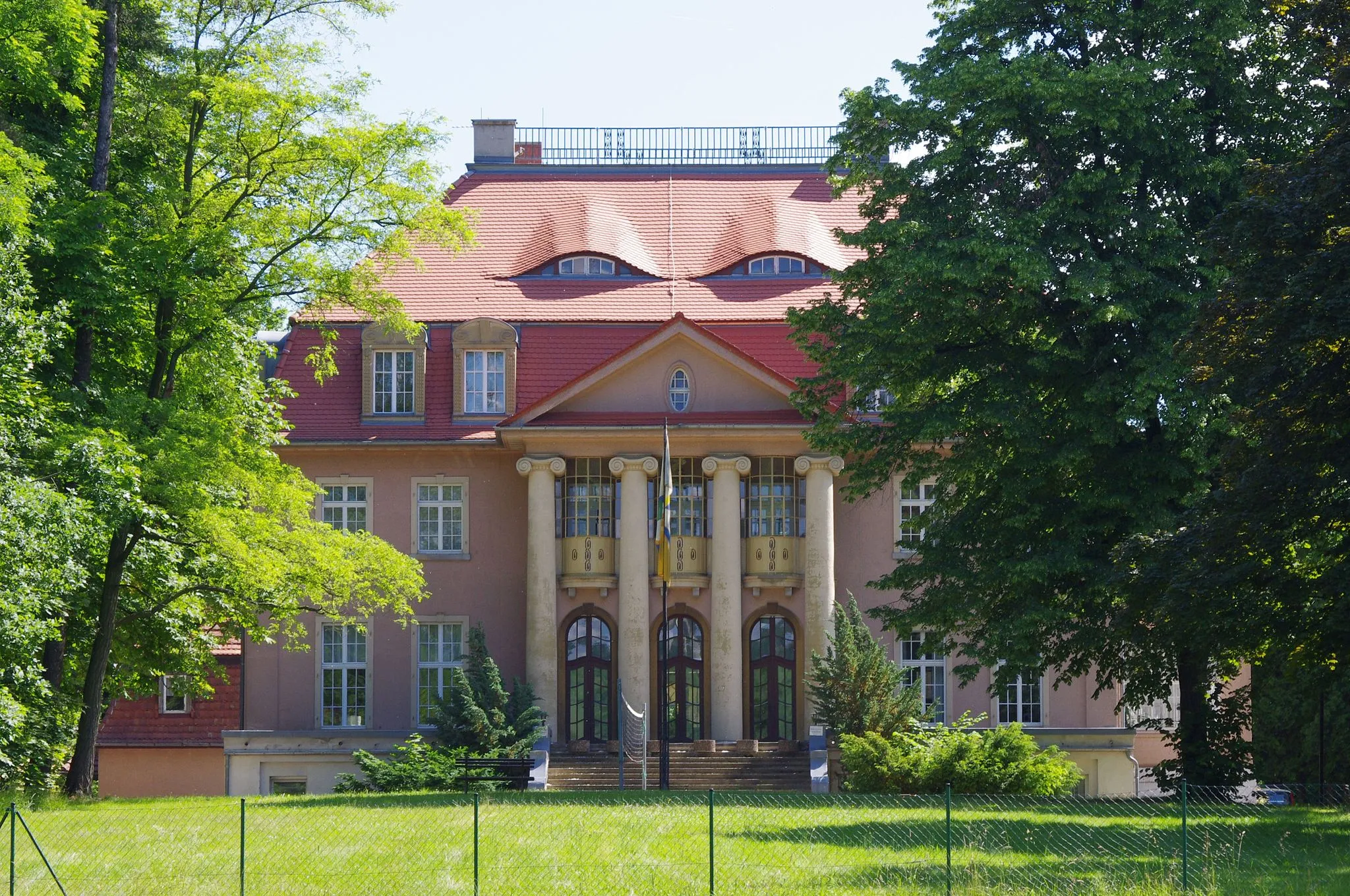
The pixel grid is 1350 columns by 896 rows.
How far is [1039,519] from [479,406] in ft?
49.5

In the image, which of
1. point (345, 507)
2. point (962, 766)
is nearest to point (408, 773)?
point (345, 507)

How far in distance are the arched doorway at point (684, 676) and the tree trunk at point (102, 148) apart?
545 inches

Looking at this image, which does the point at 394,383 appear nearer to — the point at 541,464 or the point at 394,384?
the point at 394,384

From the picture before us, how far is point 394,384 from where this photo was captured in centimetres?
3606

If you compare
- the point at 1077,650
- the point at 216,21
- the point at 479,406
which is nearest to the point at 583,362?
the point at 479,406

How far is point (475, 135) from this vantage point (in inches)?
1695

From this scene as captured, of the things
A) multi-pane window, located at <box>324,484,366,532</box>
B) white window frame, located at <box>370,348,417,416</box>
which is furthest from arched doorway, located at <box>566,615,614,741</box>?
white window frame, located at <box>370,348,417,416</box>

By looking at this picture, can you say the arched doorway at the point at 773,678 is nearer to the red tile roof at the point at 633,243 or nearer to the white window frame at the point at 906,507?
the white window frame at the point at 906,507

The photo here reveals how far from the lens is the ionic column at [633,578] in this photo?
33.8 meters

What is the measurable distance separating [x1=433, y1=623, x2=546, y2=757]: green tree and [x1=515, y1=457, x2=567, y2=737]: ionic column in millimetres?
1063

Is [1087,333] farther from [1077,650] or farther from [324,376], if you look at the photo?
[324,376]

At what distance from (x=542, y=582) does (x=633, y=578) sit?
1866mm

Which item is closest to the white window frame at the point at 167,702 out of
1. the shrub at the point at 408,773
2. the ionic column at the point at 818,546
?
the shrub at the point at 408,773

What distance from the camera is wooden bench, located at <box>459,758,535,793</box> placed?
95.9ft
